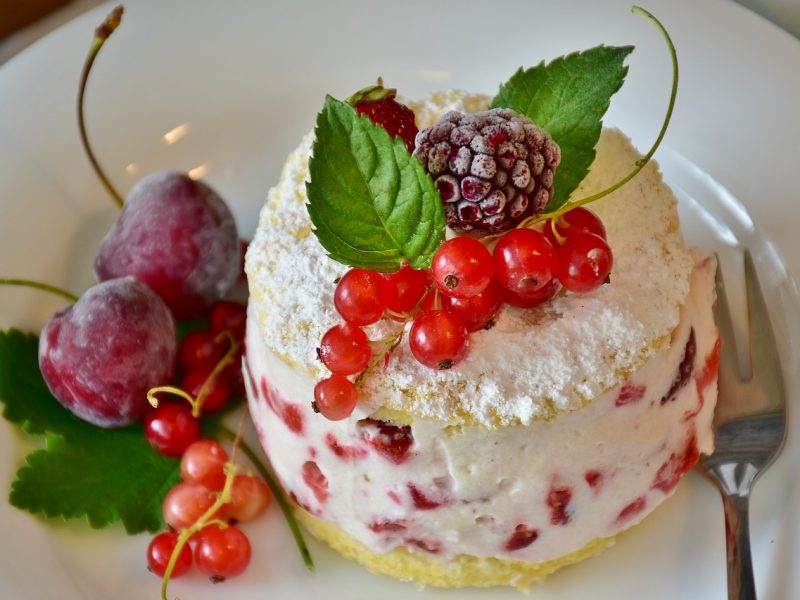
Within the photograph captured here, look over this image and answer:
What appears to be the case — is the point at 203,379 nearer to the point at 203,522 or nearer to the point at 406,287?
the point at 203,522

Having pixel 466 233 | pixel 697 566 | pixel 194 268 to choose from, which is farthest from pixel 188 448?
pixel 697 566

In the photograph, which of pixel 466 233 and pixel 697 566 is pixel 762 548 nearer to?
pixel 697 566

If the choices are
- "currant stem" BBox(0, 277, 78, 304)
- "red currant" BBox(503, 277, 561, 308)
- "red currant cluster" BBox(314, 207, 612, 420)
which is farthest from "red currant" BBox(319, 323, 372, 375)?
"currant stem" BBox(0, 277, 78, 304)

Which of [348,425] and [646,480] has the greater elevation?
[348,425]

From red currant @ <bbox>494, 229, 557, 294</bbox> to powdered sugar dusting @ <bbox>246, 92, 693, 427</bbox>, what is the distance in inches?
5.4

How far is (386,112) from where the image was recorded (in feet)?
4.53

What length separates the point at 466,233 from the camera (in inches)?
52.4

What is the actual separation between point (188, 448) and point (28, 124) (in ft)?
2.87

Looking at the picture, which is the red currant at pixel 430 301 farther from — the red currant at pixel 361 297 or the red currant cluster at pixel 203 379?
the red currant cluster at pixel 203 379

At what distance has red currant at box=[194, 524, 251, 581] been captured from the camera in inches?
60.6

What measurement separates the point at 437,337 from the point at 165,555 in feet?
2.32

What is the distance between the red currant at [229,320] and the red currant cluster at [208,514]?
0.26 metres

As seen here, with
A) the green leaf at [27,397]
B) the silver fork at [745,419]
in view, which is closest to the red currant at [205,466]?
the green leaf at [27,397]

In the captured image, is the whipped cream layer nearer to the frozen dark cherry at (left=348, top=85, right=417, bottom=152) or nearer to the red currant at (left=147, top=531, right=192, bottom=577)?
the red currant at (left=147, top=531, right=192, bottom=577)
